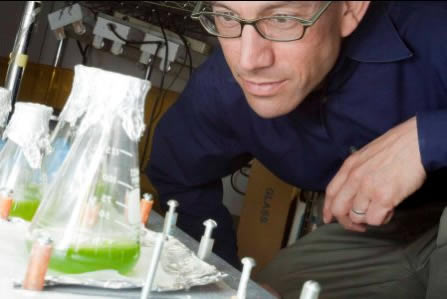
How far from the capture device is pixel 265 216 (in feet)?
6.29

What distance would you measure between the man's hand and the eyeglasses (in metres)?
0.24

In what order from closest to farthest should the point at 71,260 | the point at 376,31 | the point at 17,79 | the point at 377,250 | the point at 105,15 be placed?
the point at 71,260, the point at 376,31, the point at 17,79, the point at 377,250, the point at 105,15

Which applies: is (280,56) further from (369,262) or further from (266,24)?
(369,262)

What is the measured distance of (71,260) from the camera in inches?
17.0

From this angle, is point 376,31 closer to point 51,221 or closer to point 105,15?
point 51,221

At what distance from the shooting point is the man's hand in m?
0.70

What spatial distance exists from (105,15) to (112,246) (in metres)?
1.15

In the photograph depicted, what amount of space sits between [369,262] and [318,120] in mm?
320

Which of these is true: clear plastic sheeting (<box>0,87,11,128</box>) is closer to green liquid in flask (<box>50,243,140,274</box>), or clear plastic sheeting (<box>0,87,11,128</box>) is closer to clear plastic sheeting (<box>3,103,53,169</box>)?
clear plastic sheeting (<box>3,103,53,169</box>)

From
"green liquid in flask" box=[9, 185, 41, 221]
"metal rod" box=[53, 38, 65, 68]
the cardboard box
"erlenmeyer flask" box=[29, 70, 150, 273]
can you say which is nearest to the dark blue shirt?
"erlenmeyer flask" box=[29, 70, 150, 273]

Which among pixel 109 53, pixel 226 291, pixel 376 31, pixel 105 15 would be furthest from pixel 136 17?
pixel 226 291

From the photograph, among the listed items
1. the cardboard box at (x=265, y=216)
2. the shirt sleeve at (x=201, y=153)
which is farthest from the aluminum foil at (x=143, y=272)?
the cardboard box at (x=265, y=216)

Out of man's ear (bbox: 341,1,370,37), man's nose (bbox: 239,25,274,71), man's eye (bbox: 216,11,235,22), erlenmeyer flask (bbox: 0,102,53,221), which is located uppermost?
man's ear (bbox: 341,1,370,37)

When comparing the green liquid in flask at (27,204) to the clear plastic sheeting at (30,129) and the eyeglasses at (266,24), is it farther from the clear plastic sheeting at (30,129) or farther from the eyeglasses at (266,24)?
the eyeglasses at (266,24)
